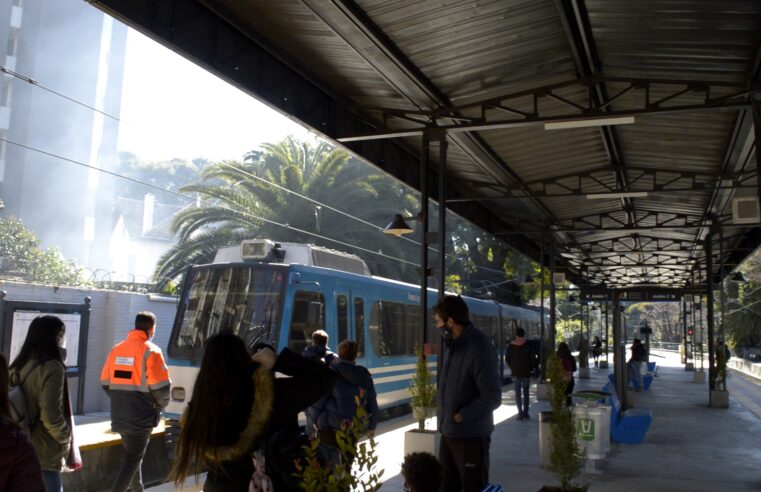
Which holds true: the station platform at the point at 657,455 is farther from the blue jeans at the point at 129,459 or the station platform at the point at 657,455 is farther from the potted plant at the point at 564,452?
the potted plant at the point at 564,452

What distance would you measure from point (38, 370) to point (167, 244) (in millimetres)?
79904

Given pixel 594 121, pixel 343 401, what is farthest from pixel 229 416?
pixel 594 121

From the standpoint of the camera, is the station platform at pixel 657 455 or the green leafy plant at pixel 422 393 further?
the green leafy plant at pixel 422 393

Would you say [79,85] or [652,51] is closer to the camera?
[652,51]

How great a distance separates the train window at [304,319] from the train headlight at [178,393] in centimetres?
168

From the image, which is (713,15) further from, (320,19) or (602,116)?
(320,19)

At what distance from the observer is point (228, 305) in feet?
37.1

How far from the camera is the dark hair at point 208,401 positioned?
3268 mm

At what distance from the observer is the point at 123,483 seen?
246 inches

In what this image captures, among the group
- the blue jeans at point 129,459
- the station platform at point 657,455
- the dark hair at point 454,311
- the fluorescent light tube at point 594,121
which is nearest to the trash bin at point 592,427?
the station platform at point 657,455

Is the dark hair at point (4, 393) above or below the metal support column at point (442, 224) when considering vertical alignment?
below

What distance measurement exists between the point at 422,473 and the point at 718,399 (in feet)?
54.4

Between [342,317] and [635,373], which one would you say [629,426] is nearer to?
[342,317]

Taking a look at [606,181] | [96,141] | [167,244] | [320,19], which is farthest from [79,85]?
[320,19]
